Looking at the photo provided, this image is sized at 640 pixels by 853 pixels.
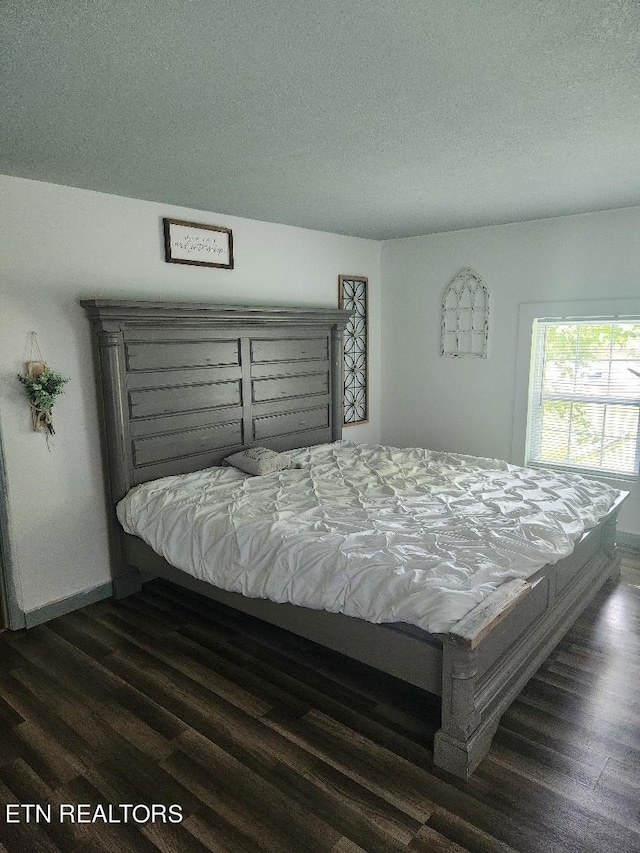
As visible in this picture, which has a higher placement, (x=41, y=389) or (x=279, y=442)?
(x=41, y=389)

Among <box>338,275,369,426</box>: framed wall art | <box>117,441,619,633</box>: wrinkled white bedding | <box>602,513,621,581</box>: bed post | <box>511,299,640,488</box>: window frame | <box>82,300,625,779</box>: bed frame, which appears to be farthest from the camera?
<box>338,275,369,426</box>: framed wall art

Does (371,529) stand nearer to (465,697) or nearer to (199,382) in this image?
(465,697)

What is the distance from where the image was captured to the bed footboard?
6.50 feet

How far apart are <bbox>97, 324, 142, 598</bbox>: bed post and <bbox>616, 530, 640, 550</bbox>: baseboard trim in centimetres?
351

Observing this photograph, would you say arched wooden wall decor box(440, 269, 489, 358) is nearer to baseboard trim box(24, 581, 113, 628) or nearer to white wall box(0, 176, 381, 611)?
white wall box(0, 176, 381, 611)

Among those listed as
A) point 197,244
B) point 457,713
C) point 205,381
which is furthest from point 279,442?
point 457,713

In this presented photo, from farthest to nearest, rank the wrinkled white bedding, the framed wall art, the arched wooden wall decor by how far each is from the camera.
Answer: the framed wall art, the arched wooden wall decor, the wrinkled white bedding

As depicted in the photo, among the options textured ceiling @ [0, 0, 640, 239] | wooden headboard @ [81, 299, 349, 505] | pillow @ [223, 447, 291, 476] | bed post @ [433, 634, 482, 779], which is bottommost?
bed post @ [433, 634, 482, 779]

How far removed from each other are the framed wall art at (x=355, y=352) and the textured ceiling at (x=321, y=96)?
1.68 meters

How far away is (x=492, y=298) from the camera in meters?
4.61

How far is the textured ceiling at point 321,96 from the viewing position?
1518 mm

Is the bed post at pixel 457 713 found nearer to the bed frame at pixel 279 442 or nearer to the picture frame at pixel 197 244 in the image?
the bed frame at pixel 279 442

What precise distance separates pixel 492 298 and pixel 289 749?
12.1ft

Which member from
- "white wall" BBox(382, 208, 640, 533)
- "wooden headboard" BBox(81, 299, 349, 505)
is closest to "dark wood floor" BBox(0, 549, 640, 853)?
"wooden headboard" BBox(81, 299, 349, 505)
